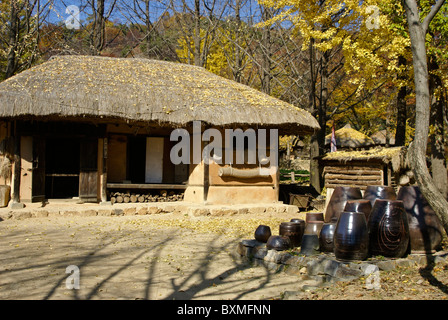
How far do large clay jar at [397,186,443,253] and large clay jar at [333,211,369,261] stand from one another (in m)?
Result: 0.85

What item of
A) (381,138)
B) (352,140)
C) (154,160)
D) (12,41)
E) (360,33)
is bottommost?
(154,160)

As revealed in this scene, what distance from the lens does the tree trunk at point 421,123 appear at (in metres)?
4.27

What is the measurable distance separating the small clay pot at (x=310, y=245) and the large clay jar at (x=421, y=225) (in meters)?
1.28

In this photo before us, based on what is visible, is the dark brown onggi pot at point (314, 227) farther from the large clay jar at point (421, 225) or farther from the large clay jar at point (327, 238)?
the large clay jar at point (421, 225)

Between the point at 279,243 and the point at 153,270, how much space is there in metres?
1.93

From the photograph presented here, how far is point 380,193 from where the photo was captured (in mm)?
6191

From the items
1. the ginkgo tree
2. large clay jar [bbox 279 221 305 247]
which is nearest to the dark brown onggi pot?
large clay jar [bbox 279 221 305 247]

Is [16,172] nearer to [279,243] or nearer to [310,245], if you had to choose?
[279,243]

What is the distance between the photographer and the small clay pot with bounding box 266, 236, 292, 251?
6.08 m

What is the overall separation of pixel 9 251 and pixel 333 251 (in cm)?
520

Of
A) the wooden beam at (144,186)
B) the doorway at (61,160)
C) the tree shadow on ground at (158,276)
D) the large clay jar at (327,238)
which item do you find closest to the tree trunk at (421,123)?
the large clay jar at (327,238)

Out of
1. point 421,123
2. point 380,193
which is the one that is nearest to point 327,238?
point 380,193

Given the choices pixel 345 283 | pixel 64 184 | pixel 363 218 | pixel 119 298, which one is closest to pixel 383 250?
pixel 363 218

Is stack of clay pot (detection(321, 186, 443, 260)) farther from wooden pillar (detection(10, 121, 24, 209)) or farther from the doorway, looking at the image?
the doorway
